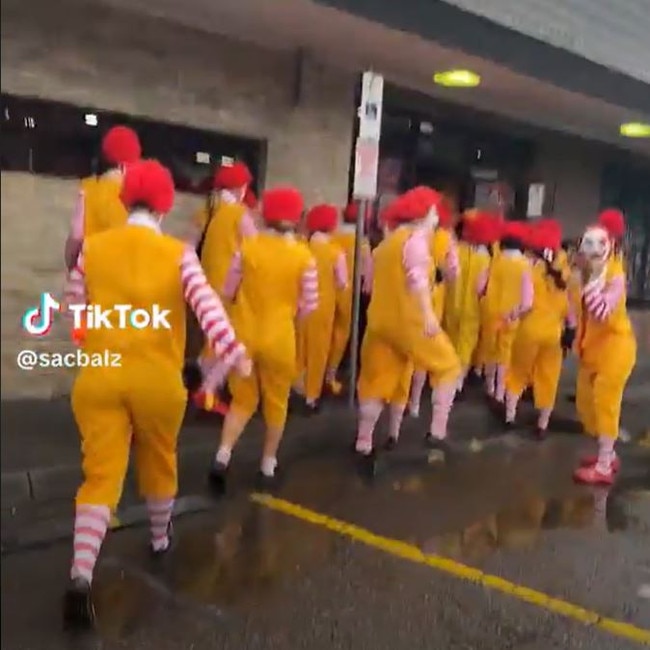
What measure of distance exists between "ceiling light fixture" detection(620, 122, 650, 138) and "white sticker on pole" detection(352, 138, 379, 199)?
875 millimetres

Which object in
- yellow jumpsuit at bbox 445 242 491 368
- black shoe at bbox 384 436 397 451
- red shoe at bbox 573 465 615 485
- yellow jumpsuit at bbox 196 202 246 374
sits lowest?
red shoe at bbox 573 465 615 485

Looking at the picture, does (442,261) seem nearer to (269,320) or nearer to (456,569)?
(269,320)

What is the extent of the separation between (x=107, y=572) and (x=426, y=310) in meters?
1.99

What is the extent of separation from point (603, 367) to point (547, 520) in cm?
78

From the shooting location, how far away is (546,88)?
11.1ft

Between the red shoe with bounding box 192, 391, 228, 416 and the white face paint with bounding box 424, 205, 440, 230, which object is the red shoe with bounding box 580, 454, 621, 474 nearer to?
the white face paint with bounding box 424, 205, 440, 230

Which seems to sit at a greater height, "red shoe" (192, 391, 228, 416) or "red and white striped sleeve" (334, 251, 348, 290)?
"red and white striped sleeve" (334, 251, 348, 290)

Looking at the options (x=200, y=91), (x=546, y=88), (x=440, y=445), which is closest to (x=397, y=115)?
(x=546, y=88)

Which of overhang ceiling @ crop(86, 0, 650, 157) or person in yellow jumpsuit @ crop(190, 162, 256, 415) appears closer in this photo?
overhang ceiling @ crop(86, 0, 650, 157)

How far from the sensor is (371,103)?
10.2 ft

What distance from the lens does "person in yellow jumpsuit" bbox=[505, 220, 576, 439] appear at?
4156 millimetres

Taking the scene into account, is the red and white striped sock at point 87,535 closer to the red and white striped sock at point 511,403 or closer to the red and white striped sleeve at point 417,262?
the red and white striped sleeve at point 417,262

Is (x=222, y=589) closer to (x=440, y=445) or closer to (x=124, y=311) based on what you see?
(x=124, y=311)

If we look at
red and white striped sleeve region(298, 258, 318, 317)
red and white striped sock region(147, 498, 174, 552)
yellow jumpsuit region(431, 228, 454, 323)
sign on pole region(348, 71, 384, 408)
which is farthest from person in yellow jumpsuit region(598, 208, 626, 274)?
red and white striped sock region(147, 498, 174, 552)
